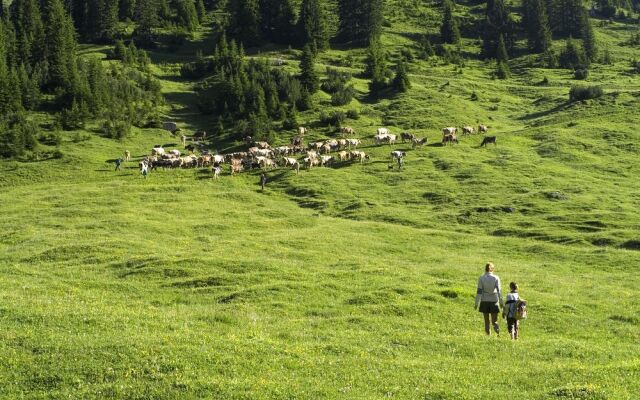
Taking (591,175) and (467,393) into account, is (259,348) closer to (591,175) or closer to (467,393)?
(467,393)

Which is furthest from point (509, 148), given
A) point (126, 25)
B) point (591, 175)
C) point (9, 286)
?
point (126, 25)

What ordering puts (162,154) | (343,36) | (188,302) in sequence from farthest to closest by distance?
(343,36)
(162,154)
(188,302)

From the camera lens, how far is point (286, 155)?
7075 centimetres

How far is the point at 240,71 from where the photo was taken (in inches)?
3947

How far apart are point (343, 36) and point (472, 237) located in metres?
104

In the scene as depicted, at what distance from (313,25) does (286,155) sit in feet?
227

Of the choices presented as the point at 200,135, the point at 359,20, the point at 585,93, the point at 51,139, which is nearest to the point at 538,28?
the point at 359,20

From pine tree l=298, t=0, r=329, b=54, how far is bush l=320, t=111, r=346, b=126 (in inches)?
1994

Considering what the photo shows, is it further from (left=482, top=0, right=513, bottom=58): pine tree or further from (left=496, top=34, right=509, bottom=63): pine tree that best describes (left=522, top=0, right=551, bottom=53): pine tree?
(left=496, top=34, right=509, bottom=63): pine tree

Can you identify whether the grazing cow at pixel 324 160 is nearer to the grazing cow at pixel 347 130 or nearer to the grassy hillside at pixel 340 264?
the grassy hillside at pixel 340 264

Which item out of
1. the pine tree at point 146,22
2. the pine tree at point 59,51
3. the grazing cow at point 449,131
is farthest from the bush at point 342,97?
the pine tree at point 146,22

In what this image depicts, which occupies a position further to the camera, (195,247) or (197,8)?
(197,8)

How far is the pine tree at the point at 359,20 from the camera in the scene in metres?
139

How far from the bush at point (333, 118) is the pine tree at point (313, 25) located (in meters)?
50.6
